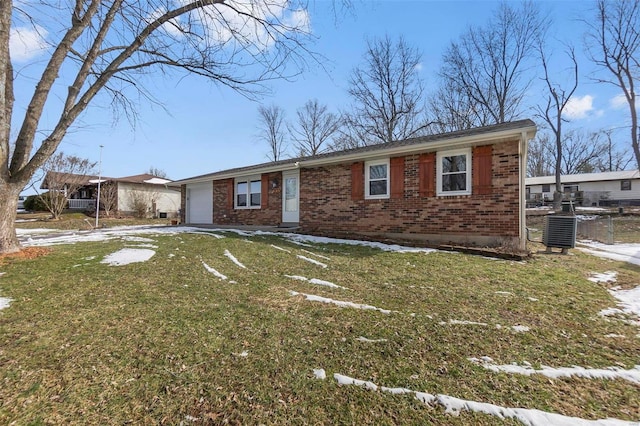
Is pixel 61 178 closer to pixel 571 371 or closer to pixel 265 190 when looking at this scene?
pixel 265 190

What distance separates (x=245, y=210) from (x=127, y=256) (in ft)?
24.6

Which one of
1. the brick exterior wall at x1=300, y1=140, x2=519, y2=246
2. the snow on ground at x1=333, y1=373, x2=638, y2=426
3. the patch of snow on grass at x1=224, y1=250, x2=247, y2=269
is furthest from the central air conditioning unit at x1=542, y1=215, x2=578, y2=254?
the patch of snow on grass at x1=224, y1=250, x2=247, y2=269

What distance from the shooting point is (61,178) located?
21375 millimetres

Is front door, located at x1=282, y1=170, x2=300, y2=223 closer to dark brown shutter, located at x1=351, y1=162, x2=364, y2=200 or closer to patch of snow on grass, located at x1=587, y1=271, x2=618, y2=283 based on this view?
dark brown shutter, located at x1=351, y1=162, x2=364, y2=200

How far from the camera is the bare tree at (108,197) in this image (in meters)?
24.4

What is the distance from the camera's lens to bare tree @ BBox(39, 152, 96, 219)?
68.8ft

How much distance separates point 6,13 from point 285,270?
7.33 metres

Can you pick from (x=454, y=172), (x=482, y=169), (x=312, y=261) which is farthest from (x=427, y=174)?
(x=312, y=261)

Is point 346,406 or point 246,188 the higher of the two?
point 246,188

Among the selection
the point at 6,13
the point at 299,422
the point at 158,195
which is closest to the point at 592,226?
the point at 299,422

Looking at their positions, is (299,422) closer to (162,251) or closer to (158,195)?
(162,251)

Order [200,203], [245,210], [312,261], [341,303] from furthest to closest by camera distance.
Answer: [200,203]
[245,210]
[312,261]
[341,303]

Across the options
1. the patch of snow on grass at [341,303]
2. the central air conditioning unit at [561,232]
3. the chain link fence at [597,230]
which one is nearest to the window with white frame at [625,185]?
the chain link fence at [597,230]

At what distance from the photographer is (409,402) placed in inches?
79.8
